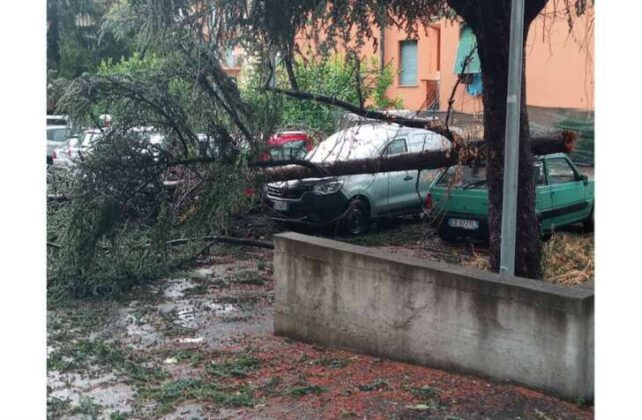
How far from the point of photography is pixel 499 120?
825cm

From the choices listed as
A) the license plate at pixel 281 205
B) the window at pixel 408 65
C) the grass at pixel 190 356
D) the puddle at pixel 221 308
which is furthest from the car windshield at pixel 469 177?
the window at pixel 408 65

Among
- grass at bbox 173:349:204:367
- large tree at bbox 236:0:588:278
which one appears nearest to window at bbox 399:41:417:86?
large tree at bbox 236:0:588:278

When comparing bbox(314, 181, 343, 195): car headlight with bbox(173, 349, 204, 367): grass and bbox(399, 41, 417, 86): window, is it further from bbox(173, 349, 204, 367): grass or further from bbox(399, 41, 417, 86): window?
bbox(399, 41, 417, 86): window

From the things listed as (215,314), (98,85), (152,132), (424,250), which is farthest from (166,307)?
(424,250)

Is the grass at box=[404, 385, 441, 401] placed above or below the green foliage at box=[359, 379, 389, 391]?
above

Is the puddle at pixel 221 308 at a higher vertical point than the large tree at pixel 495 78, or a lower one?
lower

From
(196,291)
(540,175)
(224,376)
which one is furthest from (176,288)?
(540,175)

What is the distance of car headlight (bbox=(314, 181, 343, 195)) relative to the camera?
13.3 metres

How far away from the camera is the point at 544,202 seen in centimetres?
1224

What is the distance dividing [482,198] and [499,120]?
380 centimetres

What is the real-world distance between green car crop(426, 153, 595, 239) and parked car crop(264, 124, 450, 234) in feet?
2.13

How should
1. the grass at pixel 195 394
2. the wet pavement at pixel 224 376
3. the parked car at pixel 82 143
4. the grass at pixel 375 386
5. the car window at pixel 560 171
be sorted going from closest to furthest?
the wet pavement at pixel 224 376 < the grass at pixel 195 394 < the grass at pixel 375 386 < the parked car at pixel 82 143 < the car window at pixel 560 171

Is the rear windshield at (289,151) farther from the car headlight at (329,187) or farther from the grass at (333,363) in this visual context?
the grass at (333,363)

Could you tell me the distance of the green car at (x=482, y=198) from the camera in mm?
11977
